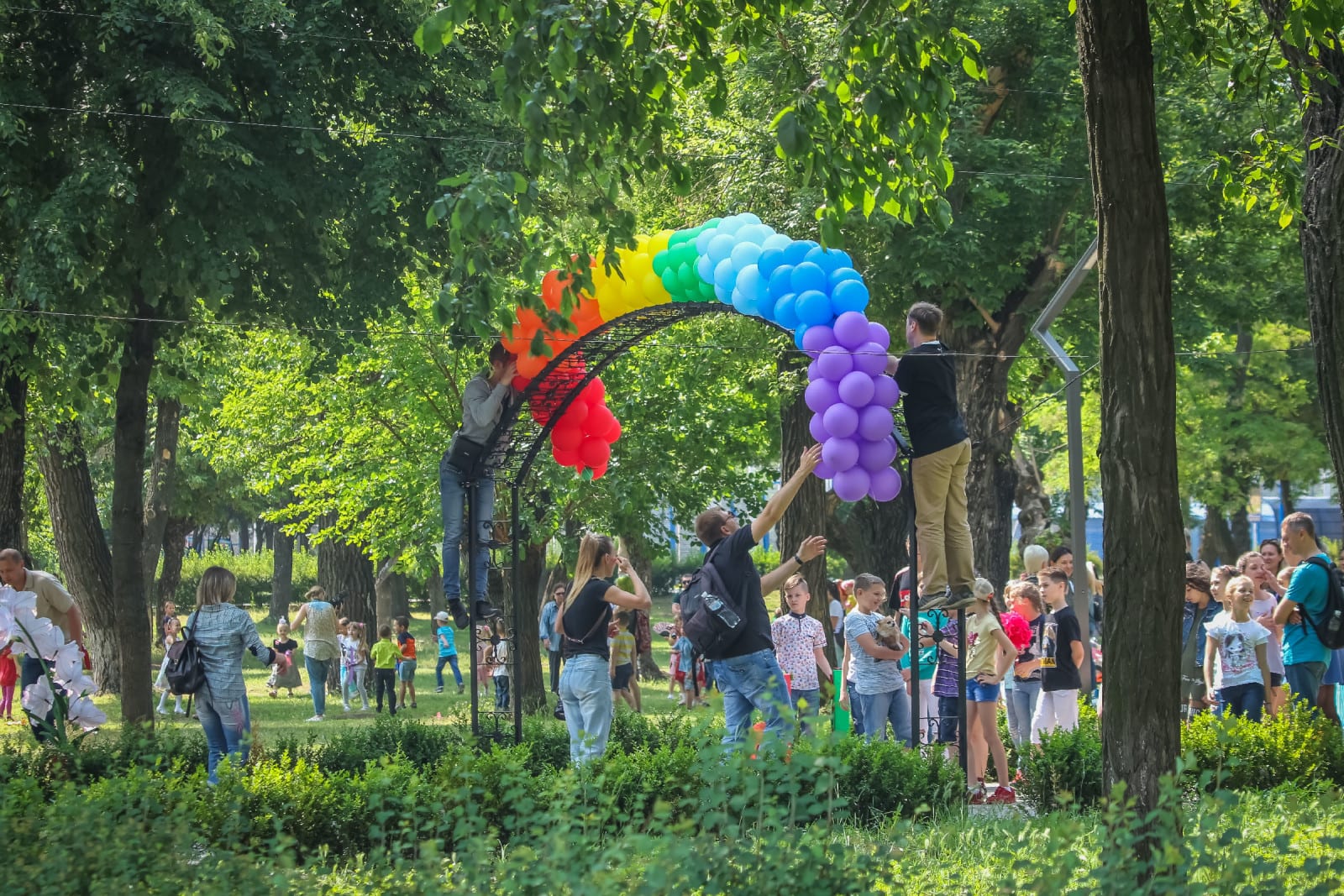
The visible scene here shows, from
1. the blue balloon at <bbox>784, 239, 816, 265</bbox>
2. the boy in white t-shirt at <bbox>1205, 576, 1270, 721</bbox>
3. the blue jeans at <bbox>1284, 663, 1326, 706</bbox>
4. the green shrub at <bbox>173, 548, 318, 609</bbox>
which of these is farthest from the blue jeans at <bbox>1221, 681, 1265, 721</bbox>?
the green shrub at <bbox>173, 548, 318, 609</bbox>

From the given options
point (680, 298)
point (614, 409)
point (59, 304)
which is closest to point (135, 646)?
point (59, 304)

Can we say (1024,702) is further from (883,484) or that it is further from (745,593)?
(745,593)

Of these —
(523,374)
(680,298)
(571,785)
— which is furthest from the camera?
(523,374)

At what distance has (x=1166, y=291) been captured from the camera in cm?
597

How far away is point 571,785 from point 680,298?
21.2 feet

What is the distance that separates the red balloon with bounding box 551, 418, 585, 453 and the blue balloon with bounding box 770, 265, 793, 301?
11.0 feet

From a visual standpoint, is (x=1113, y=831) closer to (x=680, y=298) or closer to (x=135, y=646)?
(x=680, y=298)

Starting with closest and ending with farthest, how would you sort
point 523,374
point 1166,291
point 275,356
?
point 1166,291 < point 523,374 < point 275,356

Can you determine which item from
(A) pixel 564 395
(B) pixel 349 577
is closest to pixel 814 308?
(A) pixel 564 395

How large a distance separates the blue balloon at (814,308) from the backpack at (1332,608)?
4147 millimetres

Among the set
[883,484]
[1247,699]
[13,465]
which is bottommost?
[1247,699]

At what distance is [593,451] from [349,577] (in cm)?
1641

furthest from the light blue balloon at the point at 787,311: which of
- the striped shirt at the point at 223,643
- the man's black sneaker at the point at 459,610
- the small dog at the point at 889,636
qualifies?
the striped shirt at the point at 223,643

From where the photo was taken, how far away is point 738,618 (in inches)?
348
